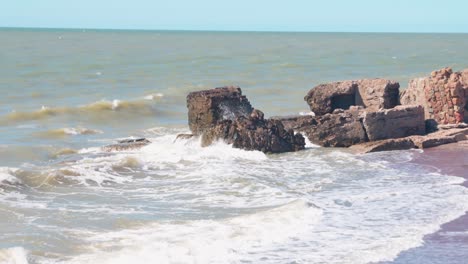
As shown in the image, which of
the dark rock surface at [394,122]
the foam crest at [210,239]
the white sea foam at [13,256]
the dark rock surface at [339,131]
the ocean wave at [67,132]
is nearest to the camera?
the white sea foam at [13,256]

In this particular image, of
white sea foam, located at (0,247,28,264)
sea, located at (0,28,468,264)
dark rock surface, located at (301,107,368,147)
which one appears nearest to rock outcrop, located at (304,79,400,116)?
dark rock surface, located at (301,107,368,147)

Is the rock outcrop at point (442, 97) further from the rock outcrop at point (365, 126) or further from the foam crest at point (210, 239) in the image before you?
the foam crest at point (210, 239)

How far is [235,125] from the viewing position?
16.8 m

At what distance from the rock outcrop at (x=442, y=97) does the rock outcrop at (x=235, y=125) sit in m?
3.19

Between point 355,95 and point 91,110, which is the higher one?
point 355,95

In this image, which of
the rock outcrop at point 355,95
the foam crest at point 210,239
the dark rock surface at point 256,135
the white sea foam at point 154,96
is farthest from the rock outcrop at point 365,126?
the white sea foam at point 154,96

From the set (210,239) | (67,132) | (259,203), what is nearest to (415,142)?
(259,203)

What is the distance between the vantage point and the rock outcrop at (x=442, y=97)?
59.1 ft

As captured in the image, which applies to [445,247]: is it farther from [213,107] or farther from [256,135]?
[213,107]

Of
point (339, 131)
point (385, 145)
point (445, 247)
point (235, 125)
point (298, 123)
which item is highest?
point (235, 125)

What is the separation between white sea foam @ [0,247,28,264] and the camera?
30.3 ft

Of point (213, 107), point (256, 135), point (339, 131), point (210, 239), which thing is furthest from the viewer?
point (213, 107)

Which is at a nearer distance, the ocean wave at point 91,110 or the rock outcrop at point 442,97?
the rock outcrop at point 442,97

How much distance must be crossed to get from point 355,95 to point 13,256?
1080 cm
